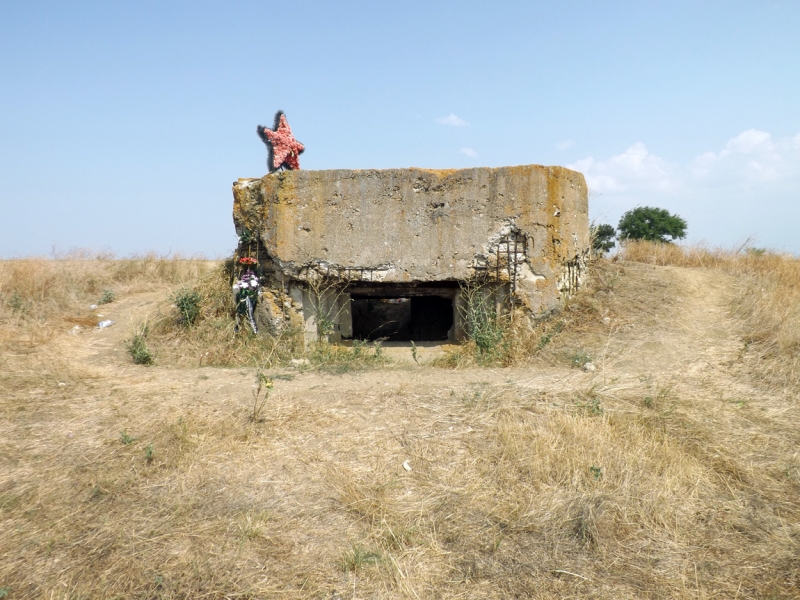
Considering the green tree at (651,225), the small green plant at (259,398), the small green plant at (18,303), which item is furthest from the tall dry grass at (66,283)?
the green tree at (651,225)

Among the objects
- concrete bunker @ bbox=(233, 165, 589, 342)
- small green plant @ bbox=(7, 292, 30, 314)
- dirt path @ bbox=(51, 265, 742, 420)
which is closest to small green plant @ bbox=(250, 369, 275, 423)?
dirt path @ bbox=(51, 265, 742, 420)

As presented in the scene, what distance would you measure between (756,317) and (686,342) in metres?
1.00

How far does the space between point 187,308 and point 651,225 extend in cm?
1234

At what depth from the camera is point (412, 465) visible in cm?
349

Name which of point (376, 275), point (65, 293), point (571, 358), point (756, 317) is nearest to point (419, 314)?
point (376, 275)

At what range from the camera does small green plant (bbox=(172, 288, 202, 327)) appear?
6133 mm

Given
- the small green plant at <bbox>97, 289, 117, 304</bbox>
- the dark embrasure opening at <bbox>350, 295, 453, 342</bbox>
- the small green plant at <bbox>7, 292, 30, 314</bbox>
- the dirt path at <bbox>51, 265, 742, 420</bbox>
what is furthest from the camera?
the dark embrasure opening at <bbox>350, 295, 453, 342</bbox>

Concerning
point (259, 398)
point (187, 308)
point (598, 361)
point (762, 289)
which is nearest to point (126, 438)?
point (259, 398)

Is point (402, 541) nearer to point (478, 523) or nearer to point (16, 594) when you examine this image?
point (478, 523)

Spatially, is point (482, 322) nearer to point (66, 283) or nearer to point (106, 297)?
point (106, 297)

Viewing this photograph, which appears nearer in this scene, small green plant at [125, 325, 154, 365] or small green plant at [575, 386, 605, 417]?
small green plant at [575, 386, 605, 417]

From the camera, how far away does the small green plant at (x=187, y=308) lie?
6.13 m

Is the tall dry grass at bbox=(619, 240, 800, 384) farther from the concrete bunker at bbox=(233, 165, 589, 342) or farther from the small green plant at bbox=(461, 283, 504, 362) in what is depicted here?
the small green plant at bbox=(461, 283, 504, 362)

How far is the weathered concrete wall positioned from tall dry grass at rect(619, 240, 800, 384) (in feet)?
6.89
